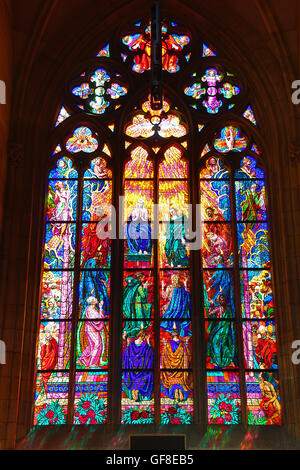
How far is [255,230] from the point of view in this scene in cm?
1206

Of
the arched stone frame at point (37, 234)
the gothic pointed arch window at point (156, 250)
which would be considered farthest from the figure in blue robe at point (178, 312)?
the arched stone frame at point (37, 234)

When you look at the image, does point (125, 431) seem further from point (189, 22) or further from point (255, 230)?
point (189, 22)

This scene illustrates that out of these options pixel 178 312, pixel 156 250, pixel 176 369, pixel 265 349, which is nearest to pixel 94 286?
pixel 156 250

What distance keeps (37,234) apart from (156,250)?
1.94 m

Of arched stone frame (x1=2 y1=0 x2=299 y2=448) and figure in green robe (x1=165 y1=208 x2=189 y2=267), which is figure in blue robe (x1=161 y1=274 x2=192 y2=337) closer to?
figure in green robe (x1=165 y1=208 x2=189 y2=267)

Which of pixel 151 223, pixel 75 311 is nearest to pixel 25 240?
pixel 75 311

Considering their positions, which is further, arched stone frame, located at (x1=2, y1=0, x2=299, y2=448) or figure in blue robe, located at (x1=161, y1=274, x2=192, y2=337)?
figure in blue robe, located at (x1=161, y1=274, x2=192, y2=337)

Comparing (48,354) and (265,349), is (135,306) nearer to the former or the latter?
(48,354)

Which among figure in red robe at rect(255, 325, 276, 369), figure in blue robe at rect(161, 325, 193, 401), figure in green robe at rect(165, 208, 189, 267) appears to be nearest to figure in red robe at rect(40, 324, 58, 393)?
figure in blue robe at rect(161, 325, 193, 401)

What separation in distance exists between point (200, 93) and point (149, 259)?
11.2 ft

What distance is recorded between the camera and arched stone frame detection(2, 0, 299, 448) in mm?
10748

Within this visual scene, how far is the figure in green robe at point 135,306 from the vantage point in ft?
37.2

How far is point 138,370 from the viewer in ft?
36.3

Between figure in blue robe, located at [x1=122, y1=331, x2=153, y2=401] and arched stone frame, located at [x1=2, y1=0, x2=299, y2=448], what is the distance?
146 cm
